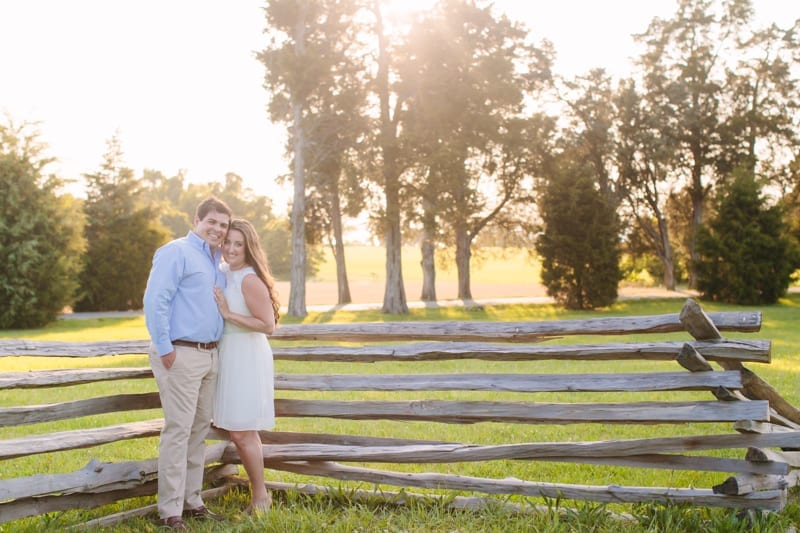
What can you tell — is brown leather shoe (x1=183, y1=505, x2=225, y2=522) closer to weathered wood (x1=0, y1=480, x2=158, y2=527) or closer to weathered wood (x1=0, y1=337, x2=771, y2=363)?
weathered wood (x1=0, y1=480, x2=158, y2=527)

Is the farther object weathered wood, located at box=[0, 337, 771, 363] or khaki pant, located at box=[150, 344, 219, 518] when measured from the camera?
khaki pant, located at box=[150, 344, 219, 518]

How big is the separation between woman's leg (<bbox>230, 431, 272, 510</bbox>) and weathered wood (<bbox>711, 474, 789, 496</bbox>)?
120 inches

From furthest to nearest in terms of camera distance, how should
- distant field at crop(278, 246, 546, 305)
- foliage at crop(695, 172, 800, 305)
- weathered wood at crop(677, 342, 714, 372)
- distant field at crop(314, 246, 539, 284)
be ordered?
distant field at crop(314, 246, 539, 284) → distant field at crop(278, 246, 546, 305) → foliage at crop(695, 172, 800, 305) → weathered wood at crop(677, 342, 714, 372)

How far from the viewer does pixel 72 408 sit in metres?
5.19

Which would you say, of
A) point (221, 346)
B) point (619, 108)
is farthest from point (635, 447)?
point (619, 108)

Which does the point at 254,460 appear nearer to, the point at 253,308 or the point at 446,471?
the point at 253,308

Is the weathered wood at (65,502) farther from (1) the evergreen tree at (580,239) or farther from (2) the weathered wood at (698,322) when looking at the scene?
(1) the evergreen tree at (580,239)

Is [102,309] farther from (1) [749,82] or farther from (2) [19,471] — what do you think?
(1) [749,82]

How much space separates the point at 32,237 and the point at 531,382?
26.2 metres

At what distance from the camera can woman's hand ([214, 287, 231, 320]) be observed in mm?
4954

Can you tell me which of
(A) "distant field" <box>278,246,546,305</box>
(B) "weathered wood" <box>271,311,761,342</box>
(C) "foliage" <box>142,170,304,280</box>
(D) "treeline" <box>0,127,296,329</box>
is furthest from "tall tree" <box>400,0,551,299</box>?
(C) "foliage" <box>142,170,304,280</box>

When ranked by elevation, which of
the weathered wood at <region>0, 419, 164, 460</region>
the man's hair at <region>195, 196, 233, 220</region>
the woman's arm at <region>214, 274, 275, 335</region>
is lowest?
the weathered wood at <region>0, 419, 164, 460</region>

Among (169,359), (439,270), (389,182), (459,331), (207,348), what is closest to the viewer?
(169,359)

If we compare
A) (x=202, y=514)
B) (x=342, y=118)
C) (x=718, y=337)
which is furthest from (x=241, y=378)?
(x=342, y=118)
